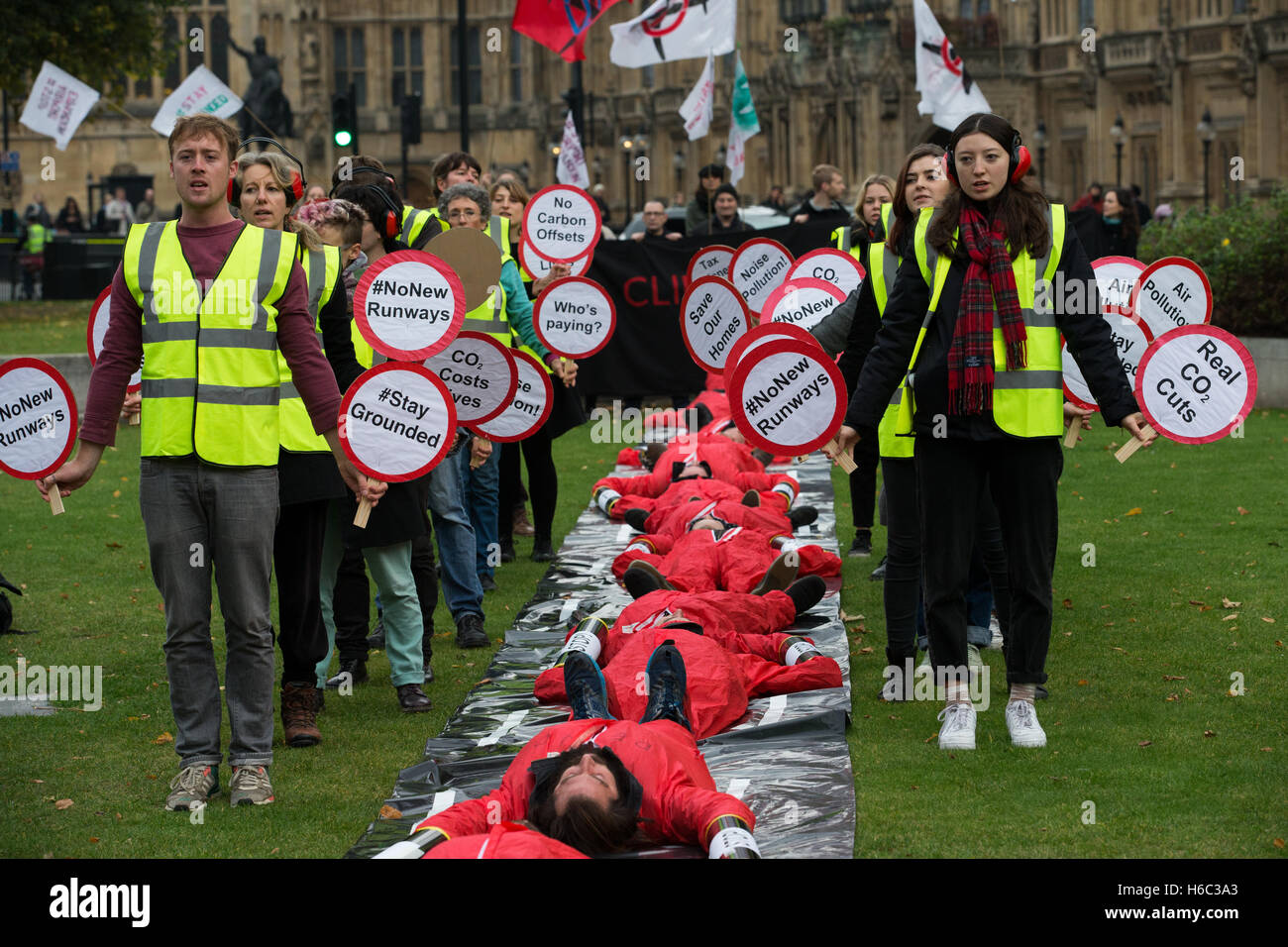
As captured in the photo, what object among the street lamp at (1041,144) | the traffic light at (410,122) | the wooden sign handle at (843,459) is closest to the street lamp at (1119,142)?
the street lamp at (1041,144)

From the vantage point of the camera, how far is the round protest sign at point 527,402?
859 cm

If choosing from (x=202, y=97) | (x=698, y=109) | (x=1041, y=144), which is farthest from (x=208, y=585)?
(x=1041, y=144)

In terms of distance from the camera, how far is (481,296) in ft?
27.9

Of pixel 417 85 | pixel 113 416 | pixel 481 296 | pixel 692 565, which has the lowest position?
pixel 692 565

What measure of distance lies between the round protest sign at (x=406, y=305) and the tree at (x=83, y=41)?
21799mm

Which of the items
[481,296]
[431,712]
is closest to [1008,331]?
[431,712]

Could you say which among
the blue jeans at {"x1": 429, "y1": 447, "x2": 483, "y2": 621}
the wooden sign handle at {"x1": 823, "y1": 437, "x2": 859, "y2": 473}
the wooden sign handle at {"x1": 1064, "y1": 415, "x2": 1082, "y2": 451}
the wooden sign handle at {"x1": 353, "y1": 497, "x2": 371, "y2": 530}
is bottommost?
the blue jeans at {"x1": 429, "y1": 447, "x2": 483, "y2": 621}

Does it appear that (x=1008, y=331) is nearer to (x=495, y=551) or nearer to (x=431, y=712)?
(x=431, y=712)

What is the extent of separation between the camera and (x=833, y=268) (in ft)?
30.3

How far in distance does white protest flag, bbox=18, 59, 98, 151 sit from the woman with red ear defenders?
14421 millimetres

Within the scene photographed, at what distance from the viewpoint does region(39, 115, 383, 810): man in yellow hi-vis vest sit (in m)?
5.61

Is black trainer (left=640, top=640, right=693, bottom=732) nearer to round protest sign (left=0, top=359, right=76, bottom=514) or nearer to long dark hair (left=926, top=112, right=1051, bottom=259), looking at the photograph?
long dark hair (left=926, top=112, right=1051, bottom=259)

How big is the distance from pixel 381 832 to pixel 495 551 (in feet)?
13.9

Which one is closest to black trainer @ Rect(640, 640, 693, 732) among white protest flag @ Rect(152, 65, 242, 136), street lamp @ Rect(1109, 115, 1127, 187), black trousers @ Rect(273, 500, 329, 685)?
black trousers @ Rect(273, 500, 329, 685)
